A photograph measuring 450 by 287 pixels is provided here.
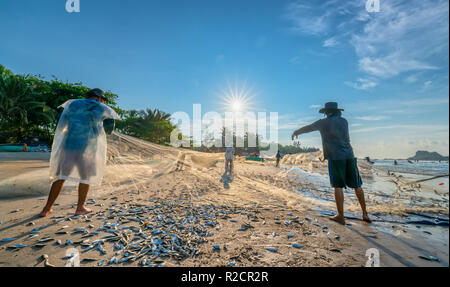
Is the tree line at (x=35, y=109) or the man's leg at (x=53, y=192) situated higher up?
the tree line at (x=35, y=109)

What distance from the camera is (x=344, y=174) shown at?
3.26 m

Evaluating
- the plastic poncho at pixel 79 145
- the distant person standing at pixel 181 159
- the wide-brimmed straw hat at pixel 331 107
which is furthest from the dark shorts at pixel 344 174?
the distant person standing at pixel 181 159

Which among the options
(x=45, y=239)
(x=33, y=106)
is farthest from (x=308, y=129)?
(x=33, y=106)

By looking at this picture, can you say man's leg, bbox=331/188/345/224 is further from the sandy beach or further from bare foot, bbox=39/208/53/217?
bare foot, bbox=39/208/53/217

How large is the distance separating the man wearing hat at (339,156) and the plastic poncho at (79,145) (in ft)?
14.4

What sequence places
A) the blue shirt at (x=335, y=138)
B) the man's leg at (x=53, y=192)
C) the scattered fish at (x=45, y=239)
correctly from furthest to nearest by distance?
the blue shirt at (x=335, y=138), the man's leg at (x=53, y=192), the scattered fish at (x=45, y=239)

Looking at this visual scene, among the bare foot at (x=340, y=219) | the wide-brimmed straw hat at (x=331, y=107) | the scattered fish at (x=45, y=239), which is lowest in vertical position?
the bare foot at (x=340, y=219)

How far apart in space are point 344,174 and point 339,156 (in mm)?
351

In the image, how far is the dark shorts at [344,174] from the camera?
10.6 ft

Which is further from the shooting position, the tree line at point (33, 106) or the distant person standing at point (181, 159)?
the tree line at point (33, 106)

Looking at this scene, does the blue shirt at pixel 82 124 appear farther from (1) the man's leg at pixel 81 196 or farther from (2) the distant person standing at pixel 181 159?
(2) the distant person standing at pixel 181 159

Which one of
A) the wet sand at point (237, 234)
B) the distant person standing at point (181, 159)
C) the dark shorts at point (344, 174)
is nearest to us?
the wet sand at point (237, 234)

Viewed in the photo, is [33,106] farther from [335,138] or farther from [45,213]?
[335,138]
